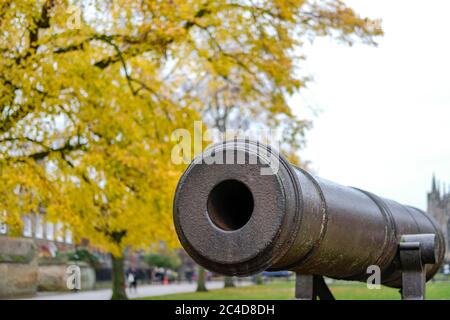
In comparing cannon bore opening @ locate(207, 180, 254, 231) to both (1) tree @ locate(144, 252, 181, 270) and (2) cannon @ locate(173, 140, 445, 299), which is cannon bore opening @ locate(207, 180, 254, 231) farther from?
(1) tree @ locate(144, 252, 181, 270)

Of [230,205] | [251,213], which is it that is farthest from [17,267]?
[251,213]

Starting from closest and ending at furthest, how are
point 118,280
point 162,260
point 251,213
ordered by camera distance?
point 251,213
point 118,280
point 162,260

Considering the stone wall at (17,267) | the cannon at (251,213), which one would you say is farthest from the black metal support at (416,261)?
the stone wall at (17,267)

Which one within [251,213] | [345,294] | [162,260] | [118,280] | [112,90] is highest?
[112,90]

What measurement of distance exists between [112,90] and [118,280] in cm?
1247

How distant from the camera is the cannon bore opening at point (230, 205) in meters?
4.22

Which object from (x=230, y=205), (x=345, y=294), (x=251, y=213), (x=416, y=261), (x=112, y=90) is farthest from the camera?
(x=345, y=294)

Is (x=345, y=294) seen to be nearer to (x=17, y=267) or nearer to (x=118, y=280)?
(x=118, y=280)

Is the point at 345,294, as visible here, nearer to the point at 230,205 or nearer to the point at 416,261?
the point at 416,261

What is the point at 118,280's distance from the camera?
85.3 ft

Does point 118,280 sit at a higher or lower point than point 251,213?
lower

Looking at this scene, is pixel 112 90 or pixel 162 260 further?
pixel 162 260

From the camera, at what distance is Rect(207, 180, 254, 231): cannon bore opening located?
4.22 meters
